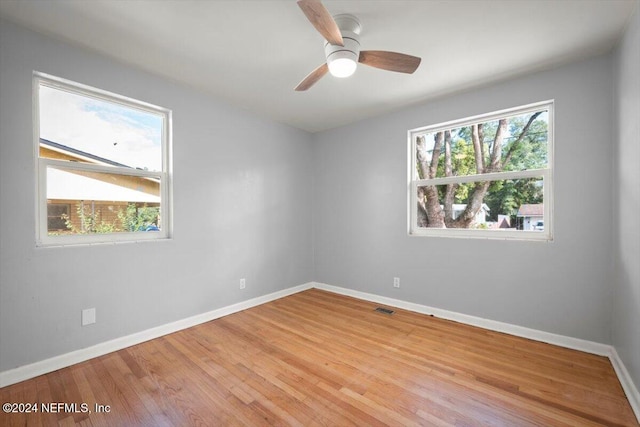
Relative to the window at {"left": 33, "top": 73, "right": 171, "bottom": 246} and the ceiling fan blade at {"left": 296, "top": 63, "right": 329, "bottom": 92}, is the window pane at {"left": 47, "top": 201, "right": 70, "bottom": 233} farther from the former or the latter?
the ceiling fan blade at {"left": 296, "top": 63, "right": 329, "bottom": 92}

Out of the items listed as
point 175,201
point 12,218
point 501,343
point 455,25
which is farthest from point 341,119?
point 12,218

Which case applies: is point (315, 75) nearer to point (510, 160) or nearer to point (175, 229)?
point (175, 229)

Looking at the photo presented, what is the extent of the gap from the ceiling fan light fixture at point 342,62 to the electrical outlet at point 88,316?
107 inches

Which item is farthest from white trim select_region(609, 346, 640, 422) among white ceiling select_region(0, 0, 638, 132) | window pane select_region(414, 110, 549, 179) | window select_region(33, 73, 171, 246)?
window select_region(33, 73, 171, 246)

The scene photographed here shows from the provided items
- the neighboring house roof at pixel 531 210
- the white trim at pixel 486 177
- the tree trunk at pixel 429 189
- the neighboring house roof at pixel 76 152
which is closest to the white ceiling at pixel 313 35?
the tree trunk at pixel 429 189

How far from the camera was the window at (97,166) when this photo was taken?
85.1 inches

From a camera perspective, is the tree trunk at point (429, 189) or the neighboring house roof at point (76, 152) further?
the tree trunk at point (429, 189)

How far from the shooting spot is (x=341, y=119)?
383cm

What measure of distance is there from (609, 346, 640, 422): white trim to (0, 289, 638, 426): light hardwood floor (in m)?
0.04

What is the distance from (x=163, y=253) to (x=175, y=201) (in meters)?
0.53

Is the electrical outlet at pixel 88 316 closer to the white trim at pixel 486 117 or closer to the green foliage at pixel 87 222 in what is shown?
the green foliage at pixel 87 222

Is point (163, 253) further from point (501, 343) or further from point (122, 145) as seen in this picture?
point (501, 343)

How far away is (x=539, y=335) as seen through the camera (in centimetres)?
254

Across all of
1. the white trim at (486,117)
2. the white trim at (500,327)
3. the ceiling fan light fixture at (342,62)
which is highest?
the ceiling fan light fixture at (342,62)
